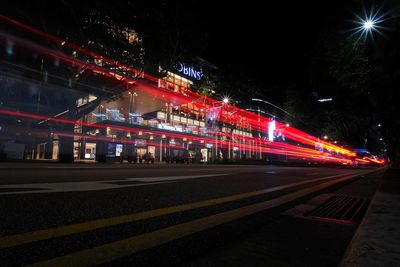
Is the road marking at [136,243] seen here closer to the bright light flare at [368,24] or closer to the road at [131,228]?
the road at [131,228]

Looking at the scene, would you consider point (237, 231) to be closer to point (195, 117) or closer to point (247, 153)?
point (195, 117)

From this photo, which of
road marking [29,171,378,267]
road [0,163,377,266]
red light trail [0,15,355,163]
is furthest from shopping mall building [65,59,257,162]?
road marking [29,171,378,267]

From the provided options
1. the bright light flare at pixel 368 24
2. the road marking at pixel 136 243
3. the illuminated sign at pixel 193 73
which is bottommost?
the road marking at pixel 136 243

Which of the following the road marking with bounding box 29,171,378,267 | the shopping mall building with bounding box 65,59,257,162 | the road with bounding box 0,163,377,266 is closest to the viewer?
the road marking with bounding box 29,171,378,267

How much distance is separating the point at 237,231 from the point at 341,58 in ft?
35.9

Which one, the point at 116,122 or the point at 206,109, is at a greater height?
the point at 206,109

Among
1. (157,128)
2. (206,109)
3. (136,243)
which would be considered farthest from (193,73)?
(136,243)

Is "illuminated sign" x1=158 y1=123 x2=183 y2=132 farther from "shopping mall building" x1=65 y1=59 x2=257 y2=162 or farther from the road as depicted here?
the road

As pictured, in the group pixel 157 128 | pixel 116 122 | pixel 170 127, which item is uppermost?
pixel 170 127

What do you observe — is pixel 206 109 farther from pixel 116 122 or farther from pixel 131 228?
pixel 131 228

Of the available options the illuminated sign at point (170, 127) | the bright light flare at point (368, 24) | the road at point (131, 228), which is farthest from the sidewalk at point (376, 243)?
the illuminated sign at point (170, 127)

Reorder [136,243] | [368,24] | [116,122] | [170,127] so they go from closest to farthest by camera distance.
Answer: [136,243] < [368,24] < [116,122] < [170,127]

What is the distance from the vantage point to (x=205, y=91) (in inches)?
1884

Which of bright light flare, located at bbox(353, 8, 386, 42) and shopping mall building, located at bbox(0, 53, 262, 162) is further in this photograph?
shopping mall building, located at bbox(0, 53, 262, 162)
